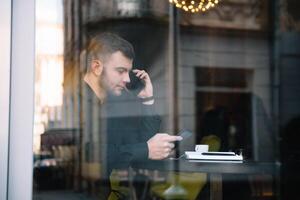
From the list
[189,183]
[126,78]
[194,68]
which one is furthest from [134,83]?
[194,68]

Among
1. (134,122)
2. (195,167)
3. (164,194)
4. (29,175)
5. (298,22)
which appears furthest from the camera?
(298,22)

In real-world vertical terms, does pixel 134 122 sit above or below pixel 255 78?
below

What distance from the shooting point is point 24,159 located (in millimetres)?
1364

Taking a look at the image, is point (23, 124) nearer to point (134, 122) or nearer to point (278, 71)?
point (134, 122)

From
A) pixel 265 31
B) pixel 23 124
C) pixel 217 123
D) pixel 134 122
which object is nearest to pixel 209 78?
pixel 217 123

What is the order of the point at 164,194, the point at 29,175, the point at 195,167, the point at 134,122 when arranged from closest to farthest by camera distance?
the point at 29,175, the point at 195,167, the point at 134,122, the point at 164,194

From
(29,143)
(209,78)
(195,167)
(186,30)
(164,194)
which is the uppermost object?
(186,30)

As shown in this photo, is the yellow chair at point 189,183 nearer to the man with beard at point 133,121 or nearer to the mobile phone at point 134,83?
the man with beard at point 133,121

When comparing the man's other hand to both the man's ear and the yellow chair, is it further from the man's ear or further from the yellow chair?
the man's ear

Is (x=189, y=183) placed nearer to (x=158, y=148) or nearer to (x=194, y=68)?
(x=158, y=148)

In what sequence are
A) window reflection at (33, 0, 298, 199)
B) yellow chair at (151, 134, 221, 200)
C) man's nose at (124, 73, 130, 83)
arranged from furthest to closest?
window reflection at (33, 0, 298, 199)
yellow chair at (151, 134, 221, 200)
man's nose at (124, 73, 130, 83)

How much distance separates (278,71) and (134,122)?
5267mm

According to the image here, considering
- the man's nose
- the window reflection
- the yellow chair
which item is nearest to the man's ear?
the man's nose

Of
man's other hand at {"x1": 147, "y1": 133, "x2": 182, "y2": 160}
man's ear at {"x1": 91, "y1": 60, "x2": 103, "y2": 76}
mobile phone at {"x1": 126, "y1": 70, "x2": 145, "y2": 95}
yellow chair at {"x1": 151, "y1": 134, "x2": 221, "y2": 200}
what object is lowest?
yellow chair at {"x1": 151, "y1": 134, "x2": 221, "y2": 200}
